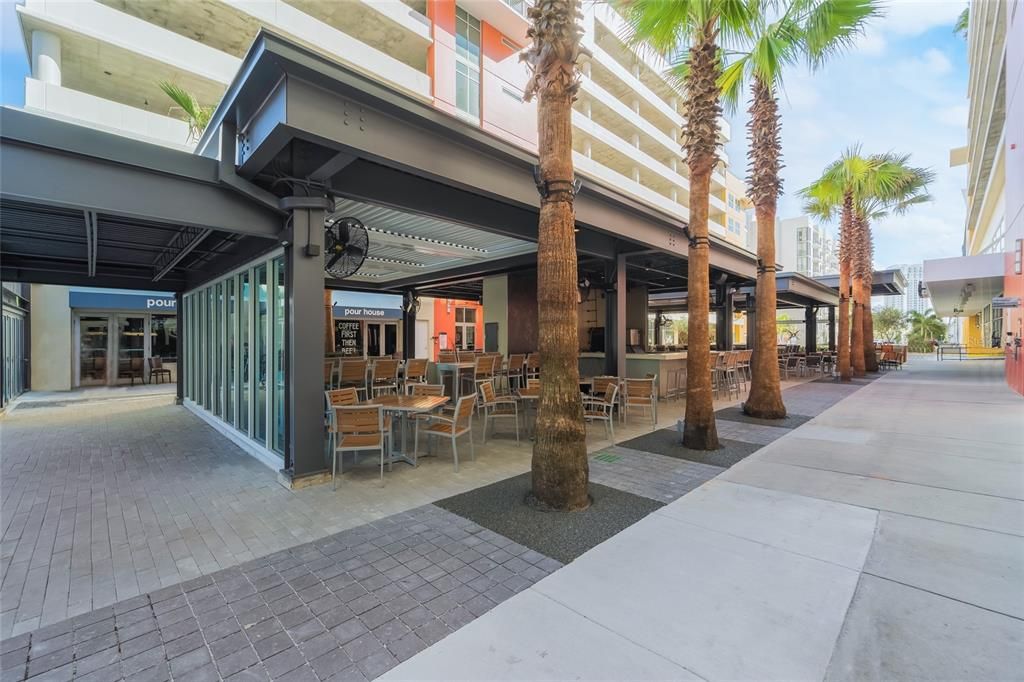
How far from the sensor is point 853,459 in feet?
18.1

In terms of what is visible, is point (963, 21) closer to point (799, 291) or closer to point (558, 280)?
point (799, 291)

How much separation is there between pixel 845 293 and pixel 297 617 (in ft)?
60.4

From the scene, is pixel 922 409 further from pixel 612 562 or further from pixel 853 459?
pixel 612 562

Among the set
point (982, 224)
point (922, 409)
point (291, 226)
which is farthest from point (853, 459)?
point (982, 224)

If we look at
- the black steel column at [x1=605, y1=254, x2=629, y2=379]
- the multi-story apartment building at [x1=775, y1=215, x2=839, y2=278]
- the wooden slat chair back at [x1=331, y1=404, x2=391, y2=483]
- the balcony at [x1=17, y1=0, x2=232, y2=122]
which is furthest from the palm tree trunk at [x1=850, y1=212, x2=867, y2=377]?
the multi-story apartment building at [x1=775, y1=215, x2=839, y2=278]

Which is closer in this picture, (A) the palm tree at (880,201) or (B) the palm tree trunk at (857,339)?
(A) the palm tree at (880,201)

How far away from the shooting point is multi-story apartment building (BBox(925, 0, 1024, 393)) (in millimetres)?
10531

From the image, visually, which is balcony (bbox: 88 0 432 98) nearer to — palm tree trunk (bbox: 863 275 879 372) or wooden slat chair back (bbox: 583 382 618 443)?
wooden slat chair back (bbox: 583 382 618 443)

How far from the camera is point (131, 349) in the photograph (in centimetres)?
1477

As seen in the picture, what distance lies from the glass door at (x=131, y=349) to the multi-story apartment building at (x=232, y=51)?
6183mm

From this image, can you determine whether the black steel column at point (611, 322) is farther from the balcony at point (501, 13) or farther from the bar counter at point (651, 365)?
the balcony at point (501, 13)

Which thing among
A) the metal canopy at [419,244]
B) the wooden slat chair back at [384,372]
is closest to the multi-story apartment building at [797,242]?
the metal canopy at [419,244]

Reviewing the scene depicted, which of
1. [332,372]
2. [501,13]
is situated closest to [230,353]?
[332,372]

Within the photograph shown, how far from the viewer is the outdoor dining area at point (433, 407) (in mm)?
4848
